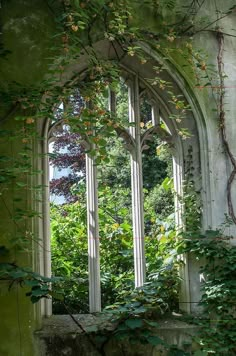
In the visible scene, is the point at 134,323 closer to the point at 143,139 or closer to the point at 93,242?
the point at 93,242

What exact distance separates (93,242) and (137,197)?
0.62 m

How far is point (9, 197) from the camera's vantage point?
449cm

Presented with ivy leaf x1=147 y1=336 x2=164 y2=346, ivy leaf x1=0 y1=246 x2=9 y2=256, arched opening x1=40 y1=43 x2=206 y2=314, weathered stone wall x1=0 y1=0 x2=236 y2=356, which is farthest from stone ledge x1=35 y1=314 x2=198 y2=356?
ivy leaf x1=0 y1=246 x2=9 y2=256

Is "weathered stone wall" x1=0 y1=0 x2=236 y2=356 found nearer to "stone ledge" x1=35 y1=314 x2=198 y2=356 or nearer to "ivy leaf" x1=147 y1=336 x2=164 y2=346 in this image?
"stone ledge" x1=35 y1=314 x2=198 y2=356

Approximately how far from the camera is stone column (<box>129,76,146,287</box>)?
4887mm

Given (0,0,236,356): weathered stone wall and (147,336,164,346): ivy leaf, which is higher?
(0,0,236,356): weathered stone wall

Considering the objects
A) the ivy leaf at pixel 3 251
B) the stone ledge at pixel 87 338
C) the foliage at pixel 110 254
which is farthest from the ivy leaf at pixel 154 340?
the ivy leaf at pixel 3 251

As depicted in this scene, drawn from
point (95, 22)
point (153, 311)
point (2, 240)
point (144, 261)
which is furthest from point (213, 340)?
point (95, 22)

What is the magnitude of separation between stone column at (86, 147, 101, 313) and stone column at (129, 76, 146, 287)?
1.25 feet

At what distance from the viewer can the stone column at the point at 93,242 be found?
15.5ft

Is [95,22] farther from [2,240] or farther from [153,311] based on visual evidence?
[153,311]

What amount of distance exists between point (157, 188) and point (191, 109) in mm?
2452

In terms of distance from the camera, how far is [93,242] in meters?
4.77

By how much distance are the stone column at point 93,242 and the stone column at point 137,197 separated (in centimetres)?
38
